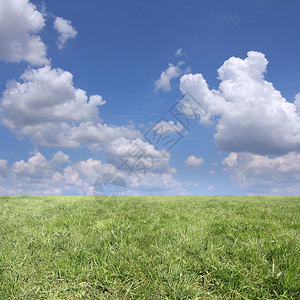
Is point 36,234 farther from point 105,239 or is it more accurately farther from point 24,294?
point 24,294

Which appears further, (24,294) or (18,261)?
(18,261)

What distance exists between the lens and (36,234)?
6137 mm

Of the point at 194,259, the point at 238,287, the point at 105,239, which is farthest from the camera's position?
the point at 105,239

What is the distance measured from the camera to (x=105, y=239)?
5.47 meters

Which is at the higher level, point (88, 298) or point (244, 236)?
point (244, 236)

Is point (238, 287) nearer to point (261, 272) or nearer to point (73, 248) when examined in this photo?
point (261, 272)

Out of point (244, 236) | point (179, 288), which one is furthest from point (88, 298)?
point (244, 236)

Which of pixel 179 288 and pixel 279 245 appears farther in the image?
pixel 279 245

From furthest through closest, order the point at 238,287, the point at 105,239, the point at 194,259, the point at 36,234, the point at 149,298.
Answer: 1. the point at 36,234
2. the point at 105,239
3. the point at 194,259
4. the point at 238,287
5. the point at 149,298

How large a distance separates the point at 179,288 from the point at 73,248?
8.42ft

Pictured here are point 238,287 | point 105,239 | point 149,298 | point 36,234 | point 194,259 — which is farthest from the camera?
point 36,234

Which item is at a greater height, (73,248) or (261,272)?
(73,248)

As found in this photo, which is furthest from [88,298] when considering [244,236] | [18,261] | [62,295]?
[244,236]

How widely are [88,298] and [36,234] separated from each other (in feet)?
10.3
